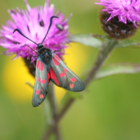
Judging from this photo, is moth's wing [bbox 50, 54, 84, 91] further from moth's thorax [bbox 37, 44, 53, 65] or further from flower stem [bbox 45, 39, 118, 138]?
flower stem [bbox 45, 39, 118, 138]

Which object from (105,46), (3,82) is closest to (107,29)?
(105,46)

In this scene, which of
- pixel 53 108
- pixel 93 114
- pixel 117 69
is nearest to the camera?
pixel 117 69

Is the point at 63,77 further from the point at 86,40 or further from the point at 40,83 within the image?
the point at 86,40

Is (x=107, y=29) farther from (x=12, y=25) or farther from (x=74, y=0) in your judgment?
(x=74, y=0)

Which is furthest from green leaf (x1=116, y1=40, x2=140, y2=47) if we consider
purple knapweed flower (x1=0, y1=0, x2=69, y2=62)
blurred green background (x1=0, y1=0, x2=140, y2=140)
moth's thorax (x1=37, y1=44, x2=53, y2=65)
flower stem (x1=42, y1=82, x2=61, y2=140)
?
blurred green background (x1=0, y1=0, x2=140, y2=140)

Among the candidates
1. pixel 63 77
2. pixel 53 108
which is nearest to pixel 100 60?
pixel 63 77

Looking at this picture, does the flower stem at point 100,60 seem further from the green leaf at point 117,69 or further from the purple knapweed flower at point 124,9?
the purple knapweed flower at point 124,9
